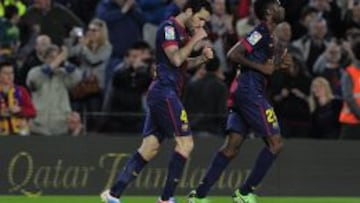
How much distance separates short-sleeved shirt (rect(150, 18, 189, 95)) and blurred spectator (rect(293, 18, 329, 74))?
622 centimetres

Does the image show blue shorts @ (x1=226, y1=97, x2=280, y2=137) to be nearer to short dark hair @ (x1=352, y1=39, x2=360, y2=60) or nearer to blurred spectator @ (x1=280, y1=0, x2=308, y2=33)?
short dark hair @ (x1=352, y1=39, x2=360, y2=60)

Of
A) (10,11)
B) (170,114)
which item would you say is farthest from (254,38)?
(10,11)

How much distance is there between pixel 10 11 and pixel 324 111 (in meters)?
5.15

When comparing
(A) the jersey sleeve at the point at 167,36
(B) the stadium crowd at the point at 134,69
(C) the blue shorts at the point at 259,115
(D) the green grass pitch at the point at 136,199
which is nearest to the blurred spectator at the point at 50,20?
(B) the stadium crowd at the point at 134,69

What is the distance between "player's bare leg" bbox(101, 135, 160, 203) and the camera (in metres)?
12.4

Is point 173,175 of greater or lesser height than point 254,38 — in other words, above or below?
below

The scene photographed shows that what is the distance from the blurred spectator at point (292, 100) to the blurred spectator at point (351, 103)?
69cm

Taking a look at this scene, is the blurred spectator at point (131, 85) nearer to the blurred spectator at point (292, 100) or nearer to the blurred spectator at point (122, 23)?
the blurred spectator at point (122, 23)

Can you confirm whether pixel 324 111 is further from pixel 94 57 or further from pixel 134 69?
pixel 94 57

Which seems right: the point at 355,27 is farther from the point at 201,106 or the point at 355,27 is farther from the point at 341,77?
the point at 201,106

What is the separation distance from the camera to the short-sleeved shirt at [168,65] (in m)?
12.2

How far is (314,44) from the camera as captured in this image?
18438 millimetres

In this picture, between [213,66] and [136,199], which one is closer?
[136,199]

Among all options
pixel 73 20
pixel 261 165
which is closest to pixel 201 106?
pixel 73 20
